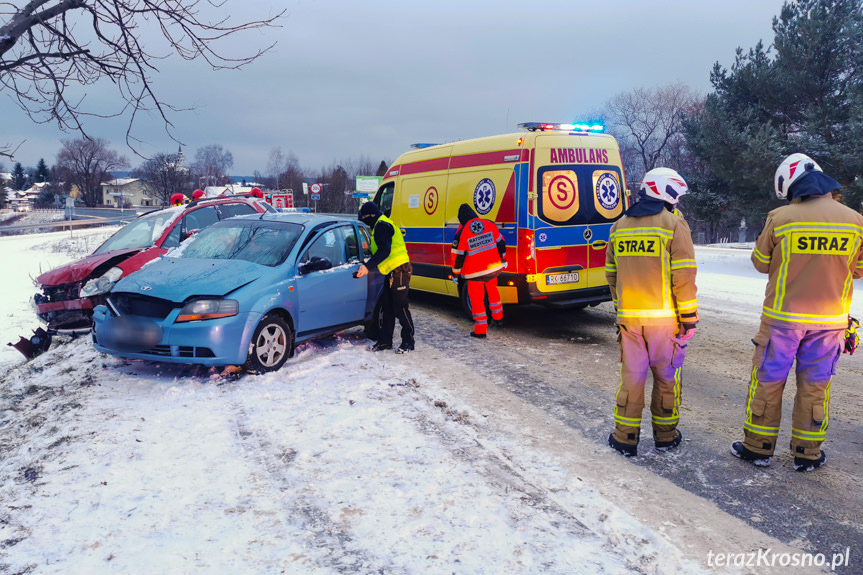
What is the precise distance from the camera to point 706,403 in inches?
213

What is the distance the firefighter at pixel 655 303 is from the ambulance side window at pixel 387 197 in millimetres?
7045

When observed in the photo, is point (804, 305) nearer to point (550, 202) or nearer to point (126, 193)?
point (550, 202)

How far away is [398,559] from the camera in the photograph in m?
2.89

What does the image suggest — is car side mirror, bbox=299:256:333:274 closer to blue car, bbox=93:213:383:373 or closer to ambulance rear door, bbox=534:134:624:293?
blue car, bbox=93:213:383:373

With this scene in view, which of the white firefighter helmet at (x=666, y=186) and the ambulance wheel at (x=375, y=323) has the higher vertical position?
the white firefighter helmet at (x=666, y=186)

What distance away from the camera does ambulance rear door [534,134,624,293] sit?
25.3 feet

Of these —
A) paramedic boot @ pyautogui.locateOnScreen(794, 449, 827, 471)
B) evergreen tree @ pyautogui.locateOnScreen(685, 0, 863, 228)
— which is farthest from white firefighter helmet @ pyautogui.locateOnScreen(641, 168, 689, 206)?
evergreen tree @ pyautogui.locateOnScreen(685, 0, 863, 228)

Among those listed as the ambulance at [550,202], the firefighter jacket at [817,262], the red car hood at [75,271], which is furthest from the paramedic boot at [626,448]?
the red car hood at [75,271]

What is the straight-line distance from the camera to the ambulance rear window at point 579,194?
7750mm

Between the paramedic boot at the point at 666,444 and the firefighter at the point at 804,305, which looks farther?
the paramedic boot at the point at 666,444

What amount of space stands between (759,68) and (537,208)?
640 inches

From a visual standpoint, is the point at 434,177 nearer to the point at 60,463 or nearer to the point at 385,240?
the point at 385,240

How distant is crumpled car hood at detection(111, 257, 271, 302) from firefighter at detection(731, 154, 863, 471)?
178 inches

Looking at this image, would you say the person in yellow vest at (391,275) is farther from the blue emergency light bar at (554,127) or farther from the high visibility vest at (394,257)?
the blue emergency light bar at (554,127)
